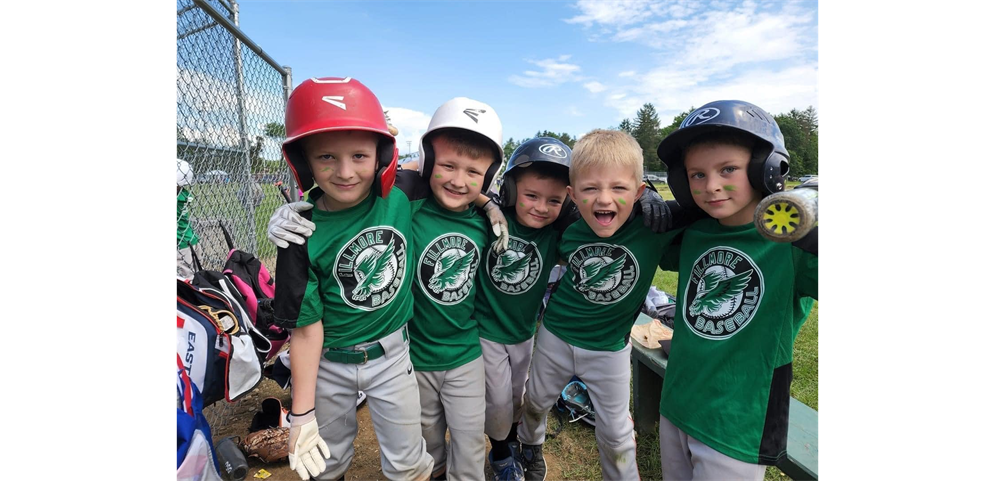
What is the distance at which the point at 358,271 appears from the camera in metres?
2.18

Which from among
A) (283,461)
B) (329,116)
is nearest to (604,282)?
(329,116)

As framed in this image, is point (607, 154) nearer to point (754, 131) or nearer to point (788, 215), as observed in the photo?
point (754, 131)

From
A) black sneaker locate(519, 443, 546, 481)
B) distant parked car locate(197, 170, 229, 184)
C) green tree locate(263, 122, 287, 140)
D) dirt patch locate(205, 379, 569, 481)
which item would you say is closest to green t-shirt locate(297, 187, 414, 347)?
black sneaker locate(519, 443, 546, 481)

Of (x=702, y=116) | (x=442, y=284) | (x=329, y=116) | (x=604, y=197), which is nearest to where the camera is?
(x=702, y=116)

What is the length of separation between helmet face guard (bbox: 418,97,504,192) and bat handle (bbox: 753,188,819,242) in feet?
4.71

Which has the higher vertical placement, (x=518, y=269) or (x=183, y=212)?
(x=183, y=212)

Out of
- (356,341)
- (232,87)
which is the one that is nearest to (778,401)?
→ (356,341)

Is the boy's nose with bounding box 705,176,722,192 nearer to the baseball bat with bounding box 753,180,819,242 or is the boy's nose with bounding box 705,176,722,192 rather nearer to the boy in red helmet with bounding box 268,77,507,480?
the baseball bat with bounding box 753,180,819,242

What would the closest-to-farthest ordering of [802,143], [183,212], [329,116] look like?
1. [329,116]
2. [183,212]
3. [802,143]

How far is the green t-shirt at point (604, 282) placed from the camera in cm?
239

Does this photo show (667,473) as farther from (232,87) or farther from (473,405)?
(232,87)

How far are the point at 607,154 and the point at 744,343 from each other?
1.10 m

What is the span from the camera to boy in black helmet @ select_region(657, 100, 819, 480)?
171 cm

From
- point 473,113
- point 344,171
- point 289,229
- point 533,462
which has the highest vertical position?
point 473,113
